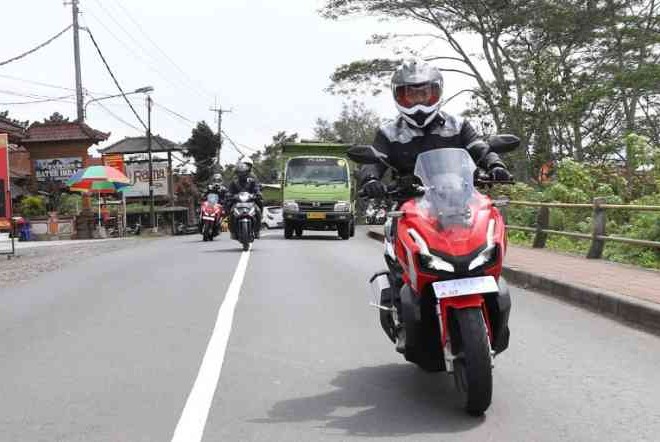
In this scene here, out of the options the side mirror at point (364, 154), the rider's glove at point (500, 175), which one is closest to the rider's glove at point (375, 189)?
the side mirror at point (364, 154)

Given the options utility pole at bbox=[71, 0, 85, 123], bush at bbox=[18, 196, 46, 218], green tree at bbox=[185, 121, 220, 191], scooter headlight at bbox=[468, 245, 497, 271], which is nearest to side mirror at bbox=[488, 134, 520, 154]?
scooter headlight at bbox=[468, 245, 497, 271]

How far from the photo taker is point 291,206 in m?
22.9

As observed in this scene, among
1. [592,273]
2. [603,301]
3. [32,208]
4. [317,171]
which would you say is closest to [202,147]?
[32,208]

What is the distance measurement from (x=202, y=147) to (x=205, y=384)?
68.5 metres

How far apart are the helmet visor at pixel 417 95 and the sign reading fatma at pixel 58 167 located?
36178 mm

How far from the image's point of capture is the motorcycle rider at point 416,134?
205 inches

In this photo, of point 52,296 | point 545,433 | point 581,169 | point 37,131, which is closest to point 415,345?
point 545,433

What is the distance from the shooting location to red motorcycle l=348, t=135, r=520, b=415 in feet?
14.2

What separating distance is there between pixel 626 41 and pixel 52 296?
23680 millimetres

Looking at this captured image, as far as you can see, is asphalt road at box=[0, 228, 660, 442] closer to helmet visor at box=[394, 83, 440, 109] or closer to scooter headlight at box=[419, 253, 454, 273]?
scooter headlight at box=[419, 253, 454, 273]

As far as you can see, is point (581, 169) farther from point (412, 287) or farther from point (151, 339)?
point (412, 287)

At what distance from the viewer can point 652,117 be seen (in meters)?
33.9

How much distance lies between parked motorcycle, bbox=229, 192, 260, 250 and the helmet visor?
11.6m

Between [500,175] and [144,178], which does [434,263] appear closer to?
[500,175]
